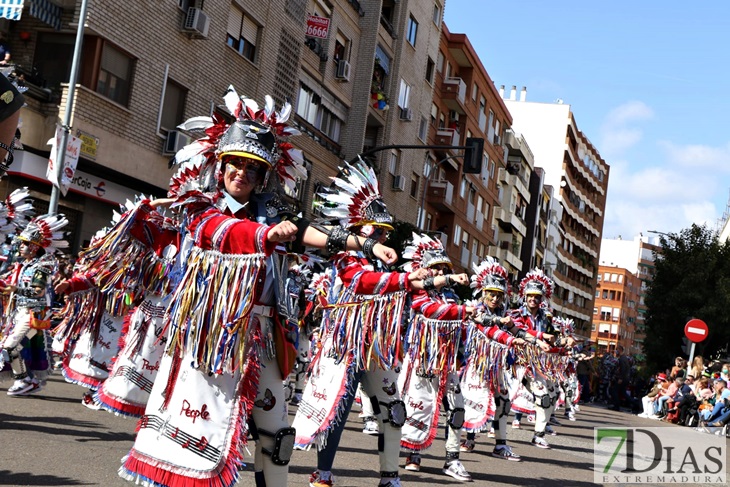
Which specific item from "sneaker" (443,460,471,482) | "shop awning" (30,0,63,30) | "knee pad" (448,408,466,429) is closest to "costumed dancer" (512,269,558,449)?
"knee pad" (448,408,466,429)

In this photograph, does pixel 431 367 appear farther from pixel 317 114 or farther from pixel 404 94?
pixel 404 94

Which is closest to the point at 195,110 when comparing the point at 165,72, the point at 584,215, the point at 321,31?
the point at 165,72

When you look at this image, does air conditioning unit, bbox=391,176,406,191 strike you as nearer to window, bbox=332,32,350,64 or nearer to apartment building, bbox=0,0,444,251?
apartment building, bbox=0,0,444,251

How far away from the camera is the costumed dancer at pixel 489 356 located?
10914 mm

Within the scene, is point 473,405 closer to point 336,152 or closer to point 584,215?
point 336,152

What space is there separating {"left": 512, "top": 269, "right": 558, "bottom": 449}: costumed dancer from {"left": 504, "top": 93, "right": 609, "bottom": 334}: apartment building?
73.3 meters

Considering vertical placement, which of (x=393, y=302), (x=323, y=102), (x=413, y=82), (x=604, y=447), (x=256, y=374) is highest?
(x=413, y=82)

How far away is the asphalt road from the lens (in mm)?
7023

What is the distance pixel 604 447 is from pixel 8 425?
926 cm

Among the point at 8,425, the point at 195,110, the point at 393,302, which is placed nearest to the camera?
the point at 393,302

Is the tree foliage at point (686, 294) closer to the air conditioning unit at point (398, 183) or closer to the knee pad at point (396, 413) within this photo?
the air conditioning unit at point (398, 183)

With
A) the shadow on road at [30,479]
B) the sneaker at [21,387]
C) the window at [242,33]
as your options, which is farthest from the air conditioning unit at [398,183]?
the shadow on road at [30,479]

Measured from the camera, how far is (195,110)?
961 inches

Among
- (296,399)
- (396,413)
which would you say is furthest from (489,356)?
(296,399)
